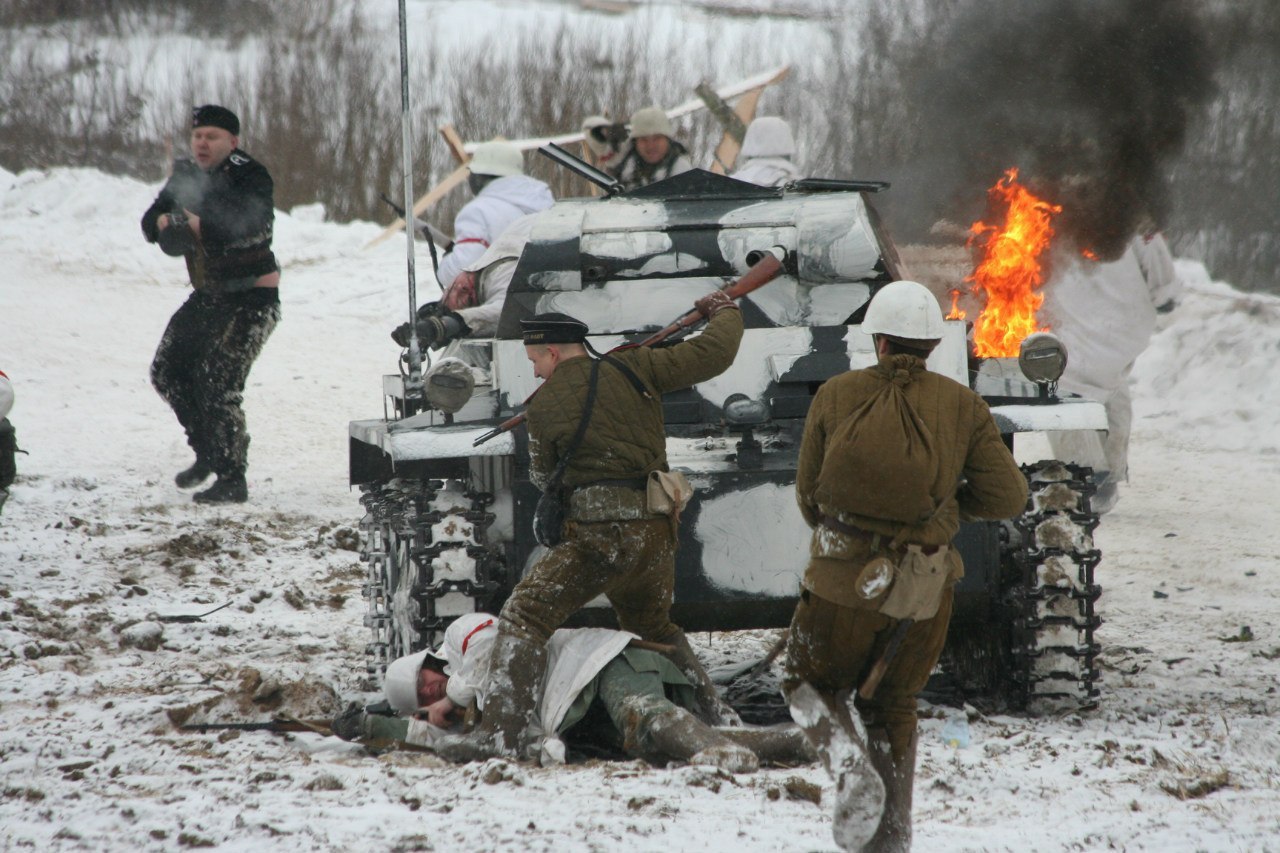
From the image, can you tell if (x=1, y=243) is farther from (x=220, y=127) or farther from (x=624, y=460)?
(x=624, y=460)

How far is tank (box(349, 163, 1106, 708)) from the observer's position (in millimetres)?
5703

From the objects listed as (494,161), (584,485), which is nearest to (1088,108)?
(494,161)

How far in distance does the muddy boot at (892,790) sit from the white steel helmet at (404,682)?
1.82 metres

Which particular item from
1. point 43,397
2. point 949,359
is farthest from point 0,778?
point 43,397

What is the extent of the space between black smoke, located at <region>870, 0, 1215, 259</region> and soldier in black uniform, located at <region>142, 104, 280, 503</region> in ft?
16.3

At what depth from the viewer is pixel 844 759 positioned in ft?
13.3

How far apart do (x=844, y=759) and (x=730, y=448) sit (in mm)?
2030

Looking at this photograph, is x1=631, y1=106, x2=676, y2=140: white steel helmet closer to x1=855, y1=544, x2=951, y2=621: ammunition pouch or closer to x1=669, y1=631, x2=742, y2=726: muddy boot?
x1=669, y1=631, x2=742, y2=726: muddy boot

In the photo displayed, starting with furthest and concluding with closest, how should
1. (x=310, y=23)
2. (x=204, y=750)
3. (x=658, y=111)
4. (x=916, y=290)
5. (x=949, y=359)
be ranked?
1. (x=310, y=23)
2. (x=658, y=111)
3. (x=949, y=359)
4. (x=204, y=750)
5. (x=916, y=290)

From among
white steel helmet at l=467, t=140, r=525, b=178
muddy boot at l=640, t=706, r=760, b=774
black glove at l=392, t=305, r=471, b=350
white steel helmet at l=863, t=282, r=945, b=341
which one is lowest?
muddy boot at l=640, t=706, r=760, b=774

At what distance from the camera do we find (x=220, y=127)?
1023 centimetres

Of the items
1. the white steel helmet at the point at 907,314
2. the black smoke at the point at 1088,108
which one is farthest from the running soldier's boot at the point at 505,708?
the black smoke at the point at 1088,108

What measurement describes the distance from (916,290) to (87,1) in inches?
925

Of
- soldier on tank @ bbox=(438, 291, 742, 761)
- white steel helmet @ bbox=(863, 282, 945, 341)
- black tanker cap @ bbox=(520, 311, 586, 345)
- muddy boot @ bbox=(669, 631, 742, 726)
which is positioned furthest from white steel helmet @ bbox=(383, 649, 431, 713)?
white steel helmet @ bbox=(863, 282, 945, 341)
